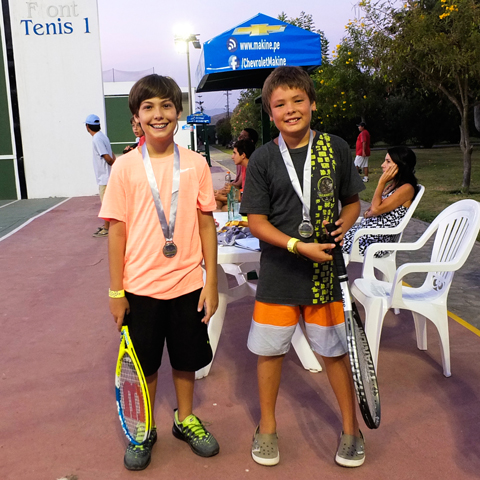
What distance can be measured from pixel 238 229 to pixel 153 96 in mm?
1632

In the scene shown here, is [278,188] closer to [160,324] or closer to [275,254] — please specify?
[275,254]

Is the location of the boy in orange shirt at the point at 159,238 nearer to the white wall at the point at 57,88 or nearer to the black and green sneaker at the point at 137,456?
the black and green sneaker at the point at 137,456

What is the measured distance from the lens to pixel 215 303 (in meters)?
2.73

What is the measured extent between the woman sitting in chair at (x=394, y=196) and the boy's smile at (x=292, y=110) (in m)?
2.34

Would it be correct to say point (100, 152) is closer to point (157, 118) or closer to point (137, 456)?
point (157, 118)

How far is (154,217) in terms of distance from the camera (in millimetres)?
2537

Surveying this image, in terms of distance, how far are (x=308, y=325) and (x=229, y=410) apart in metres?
0.97

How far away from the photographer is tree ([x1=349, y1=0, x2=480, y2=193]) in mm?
11336

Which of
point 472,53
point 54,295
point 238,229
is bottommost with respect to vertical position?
point 54,295

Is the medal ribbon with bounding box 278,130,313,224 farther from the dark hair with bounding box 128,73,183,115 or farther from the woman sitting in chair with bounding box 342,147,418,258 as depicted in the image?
the woman sitting in chair with bounding box 342,147,418,258

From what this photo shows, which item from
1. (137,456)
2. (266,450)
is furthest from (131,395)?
(266,450)

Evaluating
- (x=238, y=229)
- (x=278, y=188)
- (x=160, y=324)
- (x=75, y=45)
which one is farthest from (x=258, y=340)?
(x=75, y=45)

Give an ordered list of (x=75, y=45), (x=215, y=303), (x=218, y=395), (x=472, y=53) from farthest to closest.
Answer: (x=75, y=45) → (x=472, y=53) → (x=218, y=395) → (x=215, y=303)

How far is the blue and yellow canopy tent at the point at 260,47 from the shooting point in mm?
5734
